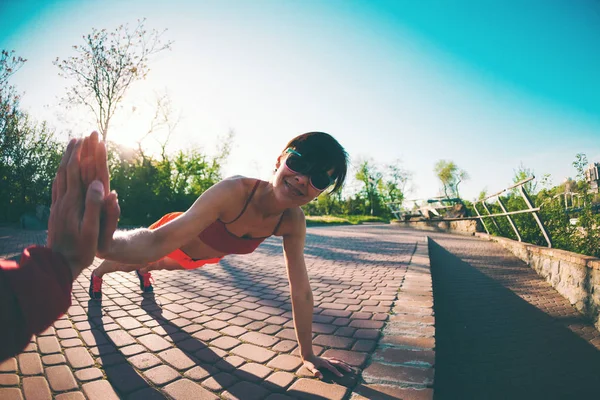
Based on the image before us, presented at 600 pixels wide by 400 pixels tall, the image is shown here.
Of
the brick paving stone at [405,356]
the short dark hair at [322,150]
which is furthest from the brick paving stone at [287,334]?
the short dark hair at [322,150]

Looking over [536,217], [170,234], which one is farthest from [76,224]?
[536,217]

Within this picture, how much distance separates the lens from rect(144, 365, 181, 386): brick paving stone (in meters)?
1.68

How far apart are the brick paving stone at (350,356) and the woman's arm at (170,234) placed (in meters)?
1.29

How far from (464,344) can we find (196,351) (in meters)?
2.39

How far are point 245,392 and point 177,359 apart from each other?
63 centimetres

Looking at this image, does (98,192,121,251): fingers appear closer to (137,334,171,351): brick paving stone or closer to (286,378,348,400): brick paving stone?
(286,378,348,400): brick paving stone

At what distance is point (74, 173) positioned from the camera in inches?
35.8

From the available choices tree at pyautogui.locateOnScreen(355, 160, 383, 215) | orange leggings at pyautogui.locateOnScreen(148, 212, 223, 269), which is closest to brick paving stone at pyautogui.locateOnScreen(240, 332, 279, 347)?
orange leggings at pyautogui.locateOnScreen(148, 212, 223, 269)

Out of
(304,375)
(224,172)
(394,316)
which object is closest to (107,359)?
(304,375)

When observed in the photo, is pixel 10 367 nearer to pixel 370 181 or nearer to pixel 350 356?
pixel 350 356

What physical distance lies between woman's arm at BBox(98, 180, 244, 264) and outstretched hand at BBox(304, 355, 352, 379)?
1.11m

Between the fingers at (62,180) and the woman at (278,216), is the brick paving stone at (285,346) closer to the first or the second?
the woman at (278,216)

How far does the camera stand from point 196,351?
2.06 meters

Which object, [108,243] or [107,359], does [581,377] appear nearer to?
[108,243]
